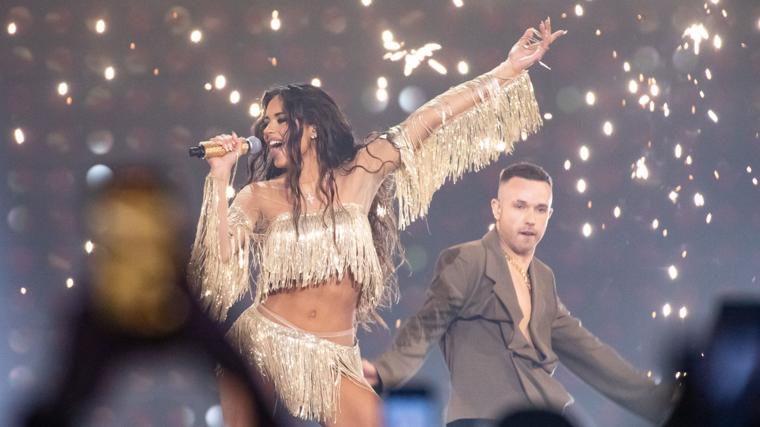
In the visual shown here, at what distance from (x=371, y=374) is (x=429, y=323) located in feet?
0.95

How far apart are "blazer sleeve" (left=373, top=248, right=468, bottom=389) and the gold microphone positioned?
0.82m

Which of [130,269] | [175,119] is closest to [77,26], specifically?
[175,119]

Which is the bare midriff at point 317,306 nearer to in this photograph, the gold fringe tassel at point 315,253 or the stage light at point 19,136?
the gold fringe tassel at point 315,253

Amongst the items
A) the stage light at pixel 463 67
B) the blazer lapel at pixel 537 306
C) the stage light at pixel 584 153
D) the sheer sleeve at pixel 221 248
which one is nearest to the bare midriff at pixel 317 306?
the sheer sleeve at pixel 221 248

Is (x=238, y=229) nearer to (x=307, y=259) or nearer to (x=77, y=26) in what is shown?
(x=307, y=259)

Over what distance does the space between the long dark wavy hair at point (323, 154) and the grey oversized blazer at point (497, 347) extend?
20 centimetres

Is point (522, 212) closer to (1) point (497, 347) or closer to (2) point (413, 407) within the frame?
(1) point (497, 347)

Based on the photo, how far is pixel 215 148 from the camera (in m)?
3.18

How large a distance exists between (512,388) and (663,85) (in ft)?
4.30

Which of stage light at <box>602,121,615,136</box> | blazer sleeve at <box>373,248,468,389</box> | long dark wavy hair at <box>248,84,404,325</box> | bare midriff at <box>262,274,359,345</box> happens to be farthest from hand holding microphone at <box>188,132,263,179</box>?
stage light at <box>602,121,615,136</box>

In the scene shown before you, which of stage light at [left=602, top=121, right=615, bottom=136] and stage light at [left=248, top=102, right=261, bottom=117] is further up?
stage light at [left=248, top=102, right=261, bottom=117]

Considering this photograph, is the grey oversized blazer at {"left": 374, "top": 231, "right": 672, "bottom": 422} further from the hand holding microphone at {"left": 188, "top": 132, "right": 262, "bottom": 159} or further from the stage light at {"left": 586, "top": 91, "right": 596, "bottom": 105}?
the hand holding microphone at {"left": 188, "top": 132, "right": 262, "bottom": 159}

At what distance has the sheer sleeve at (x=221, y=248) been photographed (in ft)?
10.6

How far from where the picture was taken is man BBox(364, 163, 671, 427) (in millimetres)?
3580
